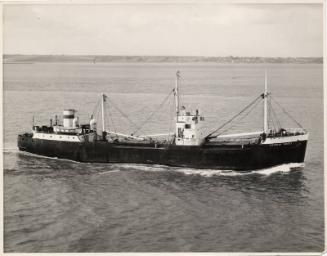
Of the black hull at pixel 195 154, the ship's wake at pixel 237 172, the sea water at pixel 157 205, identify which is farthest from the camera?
the black hull at pixel 195 154

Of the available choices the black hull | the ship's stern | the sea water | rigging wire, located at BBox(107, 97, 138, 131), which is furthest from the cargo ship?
rigging wire, located at BBox(107, 97, 138, 131)

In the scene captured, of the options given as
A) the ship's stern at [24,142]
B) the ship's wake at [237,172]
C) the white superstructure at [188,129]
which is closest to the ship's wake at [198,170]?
the ship's wake at [237,172]

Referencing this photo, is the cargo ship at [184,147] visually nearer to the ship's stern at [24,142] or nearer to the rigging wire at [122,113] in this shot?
the ship's stern at [24,142]

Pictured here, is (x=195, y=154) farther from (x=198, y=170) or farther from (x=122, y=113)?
(x=122, y=113)

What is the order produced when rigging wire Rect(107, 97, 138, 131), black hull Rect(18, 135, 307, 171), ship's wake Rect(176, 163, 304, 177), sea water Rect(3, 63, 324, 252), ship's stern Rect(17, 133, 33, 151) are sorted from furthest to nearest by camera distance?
rigging wire Rect(107, 97, 138, 131) → ship's stern Rect(17, 133, 33, 151) → black hull Rect(18, 135, 307, 171) → ship's wake Rect(176, 163, 304, 177) → sea water Rect(3, 63, 324, 252)

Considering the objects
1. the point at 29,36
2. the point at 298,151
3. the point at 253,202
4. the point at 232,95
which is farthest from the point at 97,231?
the point at 232,95

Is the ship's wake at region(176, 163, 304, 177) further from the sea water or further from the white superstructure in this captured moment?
the white superstructure

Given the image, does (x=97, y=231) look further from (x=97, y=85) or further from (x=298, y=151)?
(x=97, y=85)
